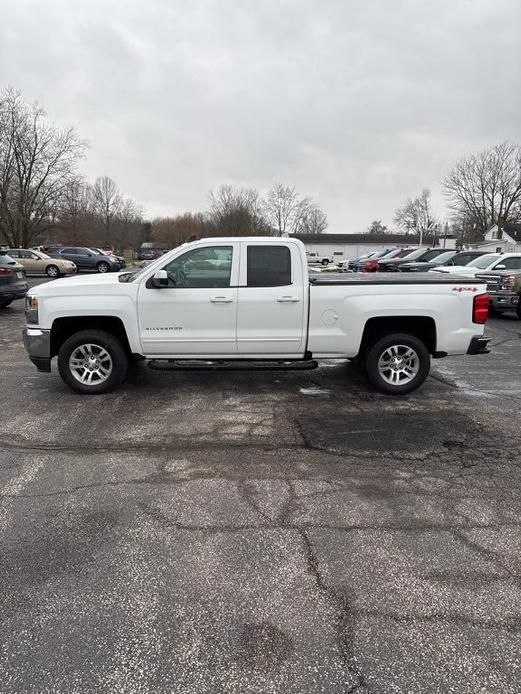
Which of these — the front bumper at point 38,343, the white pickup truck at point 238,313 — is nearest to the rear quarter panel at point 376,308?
the white pickup truck at point 238,313

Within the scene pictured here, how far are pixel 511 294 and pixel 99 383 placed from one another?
1161 cm

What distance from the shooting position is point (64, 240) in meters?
55.6

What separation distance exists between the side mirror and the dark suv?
28149 mm

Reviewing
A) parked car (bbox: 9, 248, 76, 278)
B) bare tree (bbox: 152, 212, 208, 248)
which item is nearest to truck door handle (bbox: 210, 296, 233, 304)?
parked car (bbox: 9, 248, 76, 278)

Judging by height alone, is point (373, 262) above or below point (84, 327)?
above

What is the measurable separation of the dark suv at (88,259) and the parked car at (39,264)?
12.1 feet

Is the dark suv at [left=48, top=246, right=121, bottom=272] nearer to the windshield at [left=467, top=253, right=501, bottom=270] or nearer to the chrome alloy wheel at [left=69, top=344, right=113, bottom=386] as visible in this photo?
the windshield at [left=467, top=253, right=501, bottom=270]

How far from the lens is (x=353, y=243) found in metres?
72.1

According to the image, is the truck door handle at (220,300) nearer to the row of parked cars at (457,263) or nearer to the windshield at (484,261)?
the row of parked cars at (457,263)

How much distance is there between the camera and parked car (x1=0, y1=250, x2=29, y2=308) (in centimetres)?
1304

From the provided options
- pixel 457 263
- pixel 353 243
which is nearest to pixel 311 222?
pixel 353 243

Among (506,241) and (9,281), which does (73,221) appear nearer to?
(9,281)

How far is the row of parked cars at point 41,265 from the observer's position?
1320 cm

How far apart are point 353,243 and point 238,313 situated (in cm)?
6958
